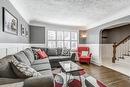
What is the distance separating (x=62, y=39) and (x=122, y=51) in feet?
12.6

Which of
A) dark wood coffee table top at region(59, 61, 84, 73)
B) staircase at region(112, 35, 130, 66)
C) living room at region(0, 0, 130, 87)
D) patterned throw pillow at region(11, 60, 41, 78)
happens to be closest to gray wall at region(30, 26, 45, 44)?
living room at region(0, 0, 130, 87)

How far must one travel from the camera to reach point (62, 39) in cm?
681

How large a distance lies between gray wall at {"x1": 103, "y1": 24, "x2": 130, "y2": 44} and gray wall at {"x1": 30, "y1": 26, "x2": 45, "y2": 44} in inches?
196

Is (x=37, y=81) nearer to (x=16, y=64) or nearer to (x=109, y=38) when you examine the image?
(x=16, y=64)

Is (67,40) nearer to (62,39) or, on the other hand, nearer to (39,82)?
(62,39)

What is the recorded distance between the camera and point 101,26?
534cm

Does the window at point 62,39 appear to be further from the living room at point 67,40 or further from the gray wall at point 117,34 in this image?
the gray wall at point 117,34

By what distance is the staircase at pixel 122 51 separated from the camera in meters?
5.72

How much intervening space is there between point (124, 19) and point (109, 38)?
185 inches

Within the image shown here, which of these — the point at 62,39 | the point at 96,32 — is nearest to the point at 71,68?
the point at 96,32

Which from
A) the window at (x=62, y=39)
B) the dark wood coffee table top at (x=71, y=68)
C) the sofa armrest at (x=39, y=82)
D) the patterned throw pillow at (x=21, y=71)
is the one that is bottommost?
the dark wood coffee table top at (x=71, y=68)

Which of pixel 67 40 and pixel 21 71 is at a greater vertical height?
pixel 67 40

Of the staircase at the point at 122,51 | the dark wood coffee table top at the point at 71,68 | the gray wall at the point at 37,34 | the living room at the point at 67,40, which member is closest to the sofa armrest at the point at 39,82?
the living room at the point at 67,40

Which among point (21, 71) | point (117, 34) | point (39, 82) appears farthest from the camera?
point (117, 34)
